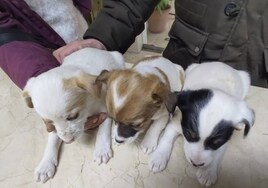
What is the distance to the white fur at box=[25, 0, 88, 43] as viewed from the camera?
1.28m

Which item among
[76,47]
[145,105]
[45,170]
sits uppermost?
[145,105]

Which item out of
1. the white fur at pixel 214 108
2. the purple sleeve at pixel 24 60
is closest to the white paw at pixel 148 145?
the white fur at pixel 214 108

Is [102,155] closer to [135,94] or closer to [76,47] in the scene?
[135,94]

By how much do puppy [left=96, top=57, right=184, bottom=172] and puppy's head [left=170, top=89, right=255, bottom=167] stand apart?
5cm

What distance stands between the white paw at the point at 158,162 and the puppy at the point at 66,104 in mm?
118

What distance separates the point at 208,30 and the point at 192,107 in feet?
1.43

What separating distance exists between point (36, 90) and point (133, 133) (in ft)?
0.85

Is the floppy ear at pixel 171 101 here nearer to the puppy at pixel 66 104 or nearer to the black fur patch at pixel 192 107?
the black fur patch at pixel 192 107

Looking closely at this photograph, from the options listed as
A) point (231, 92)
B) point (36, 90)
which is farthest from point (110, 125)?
point (231, 92)

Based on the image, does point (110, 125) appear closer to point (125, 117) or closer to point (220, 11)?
point (125, 117)

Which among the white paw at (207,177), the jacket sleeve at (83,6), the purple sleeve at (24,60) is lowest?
the jacket sleeve at (83,6)

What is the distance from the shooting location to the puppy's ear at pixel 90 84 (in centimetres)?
81

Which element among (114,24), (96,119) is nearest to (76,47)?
(114,24)

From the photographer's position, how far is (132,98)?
0.74m
